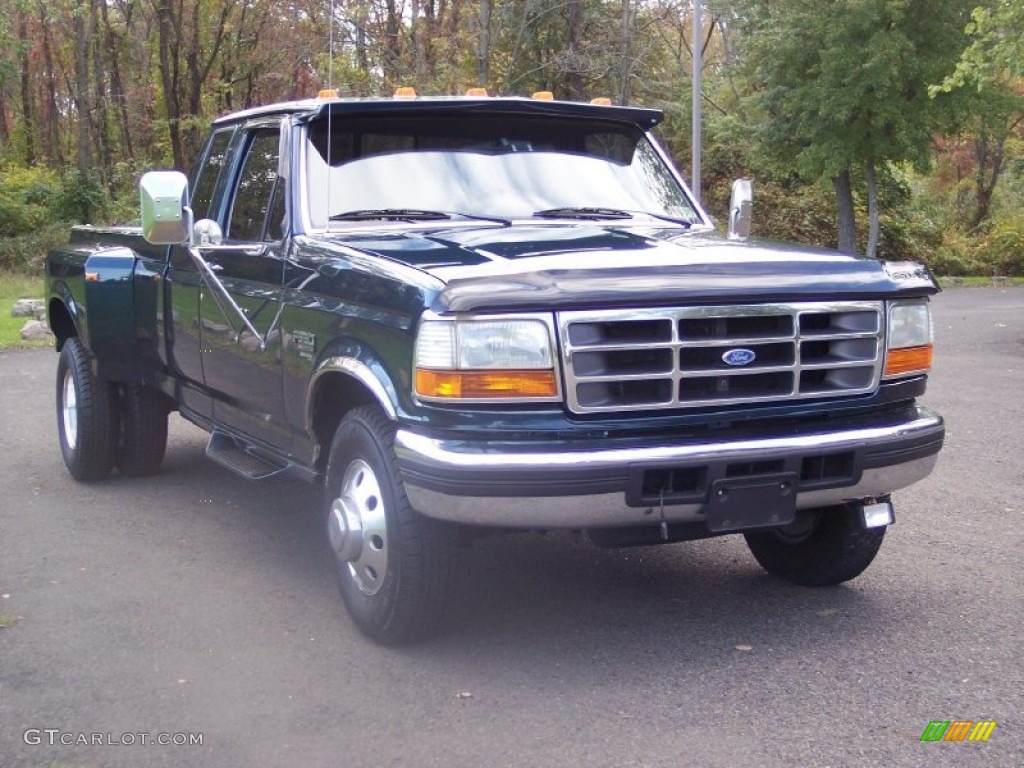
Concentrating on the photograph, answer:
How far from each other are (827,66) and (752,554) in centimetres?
1917

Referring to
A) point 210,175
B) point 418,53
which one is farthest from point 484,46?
point 210,175

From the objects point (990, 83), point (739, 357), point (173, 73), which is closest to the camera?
point (739, 357)

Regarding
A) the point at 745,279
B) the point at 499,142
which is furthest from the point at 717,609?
the point at 499,142

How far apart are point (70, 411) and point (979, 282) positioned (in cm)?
2646

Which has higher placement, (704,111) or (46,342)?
(704,111)

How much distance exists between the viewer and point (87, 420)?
685cm

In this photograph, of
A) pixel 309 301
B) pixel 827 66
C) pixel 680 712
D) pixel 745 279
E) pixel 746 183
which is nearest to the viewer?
pixel 680 712

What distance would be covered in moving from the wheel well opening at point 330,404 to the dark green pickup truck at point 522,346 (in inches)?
0.4

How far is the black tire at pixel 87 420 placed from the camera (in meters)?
6.88

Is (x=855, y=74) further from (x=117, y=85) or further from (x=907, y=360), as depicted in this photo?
(x=117, y=85)

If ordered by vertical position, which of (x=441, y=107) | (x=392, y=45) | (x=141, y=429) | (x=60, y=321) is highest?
(x=392, y=45)

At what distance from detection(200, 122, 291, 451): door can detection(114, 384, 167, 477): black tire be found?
134cm

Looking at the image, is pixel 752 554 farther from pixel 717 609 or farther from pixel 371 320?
pixel 371 320

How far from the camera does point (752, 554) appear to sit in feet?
18.1
